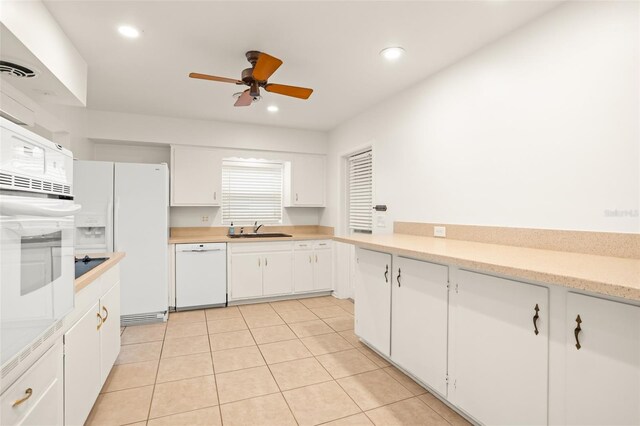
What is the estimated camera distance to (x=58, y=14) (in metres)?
2.07

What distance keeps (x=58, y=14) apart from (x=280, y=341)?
3.02 meters

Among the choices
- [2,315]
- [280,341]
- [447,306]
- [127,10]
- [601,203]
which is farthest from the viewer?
[280,341]

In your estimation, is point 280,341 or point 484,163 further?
point 280,341

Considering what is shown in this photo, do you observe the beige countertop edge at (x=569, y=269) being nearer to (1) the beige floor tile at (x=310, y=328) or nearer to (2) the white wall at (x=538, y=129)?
(2) the white wall at (x=538, y=129)

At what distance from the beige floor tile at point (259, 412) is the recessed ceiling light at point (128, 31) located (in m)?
2.63

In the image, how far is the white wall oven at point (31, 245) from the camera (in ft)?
3.07

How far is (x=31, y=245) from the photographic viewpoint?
1.06 meters

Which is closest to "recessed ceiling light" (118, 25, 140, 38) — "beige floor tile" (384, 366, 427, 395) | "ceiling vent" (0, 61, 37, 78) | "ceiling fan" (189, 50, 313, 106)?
"ceiling fan" (189, 50, 313, 106)

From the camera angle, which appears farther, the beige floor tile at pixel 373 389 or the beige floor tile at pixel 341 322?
the beige floor tile at pixel 341 322

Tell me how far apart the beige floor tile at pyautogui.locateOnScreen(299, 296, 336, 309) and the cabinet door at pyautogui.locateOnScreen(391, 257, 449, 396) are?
6.43 feet

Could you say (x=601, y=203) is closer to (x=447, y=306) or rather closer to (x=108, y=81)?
(x=447, y=306)

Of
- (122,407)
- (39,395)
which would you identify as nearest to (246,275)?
(122,407)

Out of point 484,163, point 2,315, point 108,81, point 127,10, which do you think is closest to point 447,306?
point 484,163

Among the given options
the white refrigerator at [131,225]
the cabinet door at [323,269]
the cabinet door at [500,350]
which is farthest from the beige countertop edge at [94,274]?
the cabinet door at [323,269]
